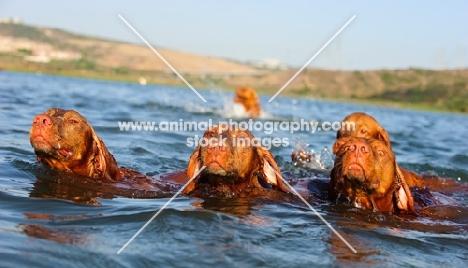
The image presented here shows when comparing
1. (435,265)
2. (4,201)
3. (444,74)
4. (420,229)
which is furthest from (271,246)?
(444,74)

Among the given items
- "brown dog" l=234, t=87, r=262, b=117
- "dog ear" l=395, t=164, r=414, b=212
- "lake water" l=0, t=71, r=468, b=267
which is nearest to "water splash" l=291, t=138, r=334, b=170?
"lake water" l=0, t=71, r=468, b=267

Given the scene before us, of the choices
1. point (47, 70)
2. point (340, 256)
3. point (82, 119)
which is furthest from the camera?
point (47, 70)

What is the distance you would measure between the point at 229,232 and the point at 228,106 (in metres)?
17.8

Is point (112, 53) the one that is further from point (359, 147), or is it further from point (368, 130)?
point (359, 147)

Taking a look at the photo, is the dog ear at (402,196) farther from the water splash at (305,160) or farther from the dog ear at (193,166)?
the water splash at (305,160)

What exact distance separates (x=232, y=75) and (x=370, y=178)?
3689 inches

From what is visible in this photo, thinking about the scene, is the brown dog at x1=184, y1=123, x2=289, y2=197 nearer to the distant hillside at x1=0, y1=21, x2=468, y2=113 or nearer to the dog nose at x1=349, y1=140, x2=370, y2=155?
the dog nose at x1=349, y1=140, x2=370, y2=155

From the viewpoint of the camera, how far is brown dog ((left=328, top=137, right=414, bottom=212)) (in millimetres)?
7379

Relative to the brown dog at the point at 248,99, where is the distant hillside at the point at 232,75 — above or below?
above

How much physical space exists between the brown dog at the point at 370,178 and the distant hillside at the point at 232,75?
44.7 meters

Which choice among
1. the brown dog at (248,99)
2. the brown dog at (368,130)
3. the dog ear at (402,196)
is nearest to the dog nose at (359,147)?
the dog ear at (402,196)

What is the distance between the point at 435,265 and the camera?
18.6 ft

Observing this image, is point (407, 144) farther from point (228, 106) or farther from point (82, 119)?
point (82, 119)

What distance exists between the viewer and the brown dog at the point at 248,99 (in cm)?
2089
